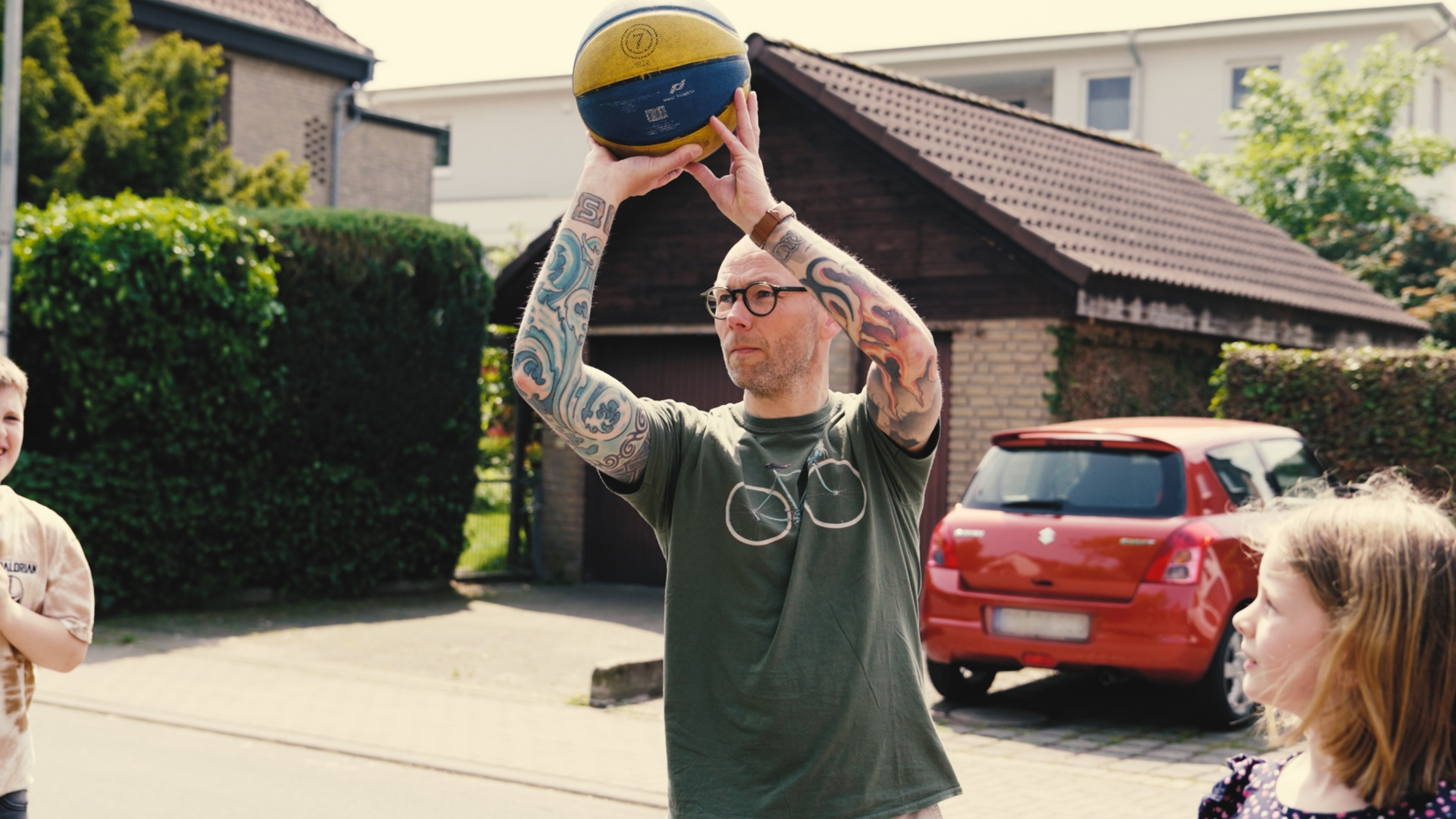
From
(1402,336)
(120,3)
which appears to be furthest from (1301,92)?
(120,3)

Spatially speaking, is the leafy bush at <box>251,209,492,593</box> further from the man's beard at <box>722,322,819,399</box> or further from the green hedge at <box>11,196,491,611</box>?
the man's beard at <box>722,322,819,399</box>

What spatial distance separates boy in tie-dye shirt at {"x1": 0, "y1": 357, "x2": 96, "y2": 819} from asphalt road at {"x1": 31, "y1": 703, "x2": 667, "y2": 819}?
3043 mm

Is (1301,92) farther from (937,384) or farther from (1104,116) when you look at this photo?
(937,384)

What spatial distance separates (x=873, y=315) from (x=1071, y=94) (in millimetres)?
31476

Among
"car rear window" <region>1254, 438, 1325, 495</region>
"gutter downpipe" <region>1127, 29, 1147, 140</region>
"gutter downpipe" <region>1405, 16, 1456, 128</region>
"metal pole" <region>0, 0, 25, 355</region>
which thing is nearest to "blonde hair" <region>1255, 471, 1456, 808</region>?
"car rear window" <region>1254, 438, 1325, 495</region>

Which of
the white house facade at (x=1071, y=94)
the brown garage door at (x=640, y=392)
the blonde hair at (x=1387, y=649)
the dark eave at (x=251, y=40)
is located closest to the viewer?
the blonde hair at (x=1387, y=649)

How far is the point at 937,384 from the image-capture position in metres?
2.65

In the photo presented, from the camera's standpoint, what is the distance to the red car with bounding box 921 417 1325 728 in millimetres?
7543

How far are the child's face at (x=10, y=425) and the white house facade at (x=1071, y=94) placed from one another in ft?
83.7

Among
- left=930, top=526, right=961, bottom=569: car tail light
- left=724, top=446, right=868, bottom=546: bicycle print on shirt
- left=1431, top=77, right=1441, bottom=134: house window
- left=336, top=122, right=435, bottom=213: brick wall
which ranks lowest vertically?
left=930, top=526, right=961, bottom=569: car tail light

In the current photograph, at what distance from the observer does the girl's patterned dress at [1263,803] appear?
6.32 feet

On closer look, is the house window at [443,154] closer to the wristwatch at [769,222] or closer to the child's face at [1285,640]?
the wristwatch at [769,222]

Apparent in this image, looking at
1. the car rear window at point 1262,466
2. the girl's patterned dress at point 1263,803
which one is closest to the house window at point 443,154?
the car rear window at point 1262,466

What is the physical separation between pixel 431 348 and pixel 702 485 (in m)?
11.2
